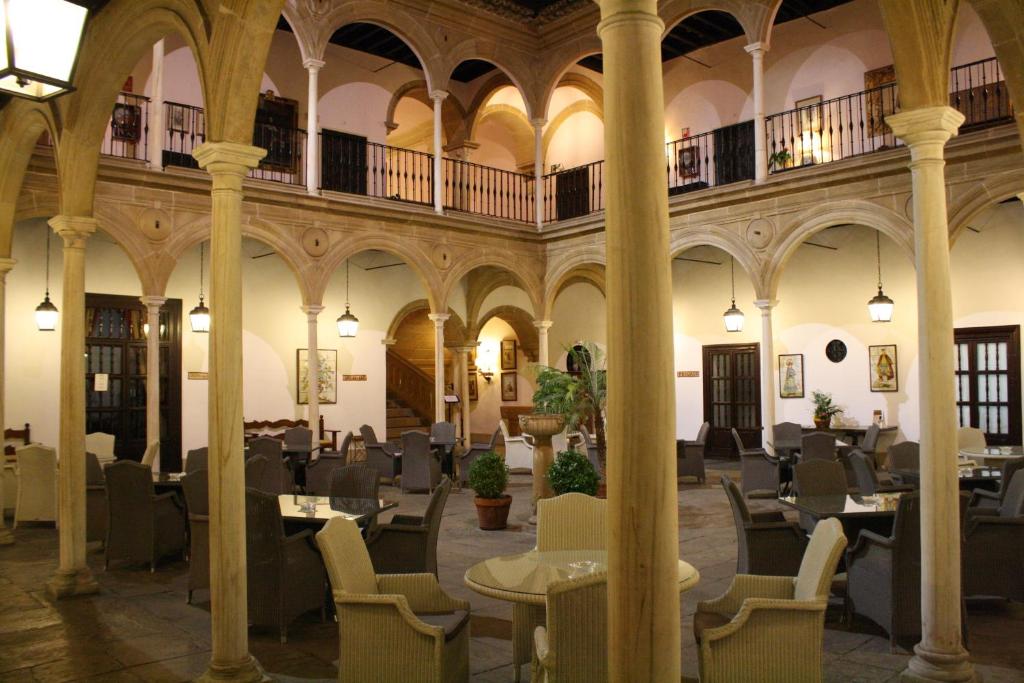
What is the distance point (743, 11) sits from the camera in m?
11.9

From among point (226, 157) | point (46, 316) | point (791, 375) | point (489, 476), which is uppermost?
point (226, 157)

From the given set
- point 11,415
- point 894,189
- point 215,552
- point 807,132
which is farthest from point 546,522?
point 807,132

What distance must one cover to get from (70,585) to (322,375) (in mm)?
8409

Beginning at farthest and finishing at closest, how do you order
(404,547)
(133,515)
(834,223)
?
(834,223)
(133,515)
(404,547)

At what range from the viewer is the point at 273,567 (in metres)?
4.78

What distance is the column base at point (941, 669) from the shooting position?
3.76 m

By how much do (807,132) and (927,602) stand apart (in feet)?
36.8

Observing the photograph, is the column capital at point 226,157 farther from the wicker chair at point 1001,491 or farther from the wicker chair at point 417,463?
the wicker chair at point 417,463

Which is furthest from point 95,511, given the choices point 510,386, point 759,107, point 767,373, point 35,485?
point 510,386

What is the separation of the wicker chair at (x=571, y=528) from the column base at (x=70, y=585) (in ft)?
11.6

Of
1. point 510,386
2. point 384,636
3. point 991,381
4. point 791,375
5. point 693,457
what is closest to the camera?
point 384,636

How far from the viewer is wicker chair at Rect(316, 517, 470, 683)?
328 cm

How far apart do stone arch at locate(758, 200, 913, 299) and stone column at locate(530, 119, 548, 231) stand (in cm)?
448

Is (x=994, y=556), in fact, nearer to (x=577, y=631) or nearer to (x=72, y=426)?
(x=577, y=631)
